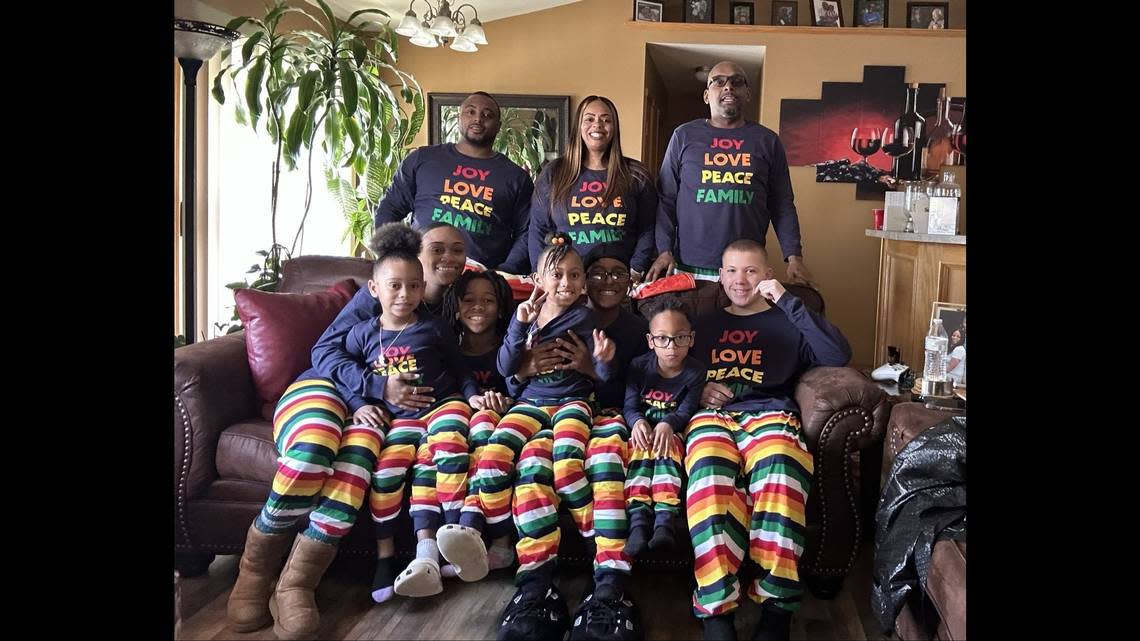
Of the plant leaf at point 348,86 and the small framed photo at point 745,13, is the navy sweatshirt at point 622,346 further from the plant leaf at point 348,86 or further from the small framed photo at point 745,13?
the small framed photo at point 745,13

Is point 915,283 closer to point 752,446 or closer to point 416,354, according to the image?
point 752,446

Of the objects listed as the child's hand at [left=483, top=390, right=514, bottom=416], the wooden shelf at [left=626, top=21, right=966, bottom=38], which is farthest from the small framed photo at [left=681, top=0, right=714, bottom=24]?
the child's hand at [left=483, top=390, right=514, bottom=416]

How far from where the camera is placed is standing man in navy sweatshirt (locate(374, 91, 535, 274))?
284cm

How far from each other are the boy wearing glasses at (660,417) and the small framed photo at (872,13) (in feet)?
14.0

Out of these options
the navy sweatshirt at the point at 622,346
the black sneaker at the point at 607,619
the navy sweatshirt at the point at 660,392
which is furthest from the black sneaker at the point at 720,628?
the navy sweatshirt at the point at 622,346

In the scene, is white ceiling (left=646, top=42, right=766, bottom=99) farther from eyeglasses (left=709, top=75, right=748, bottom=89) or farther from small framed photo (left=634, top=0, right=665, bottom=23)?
eyeglasses (left=709, top=75, right=748, bottom=89)

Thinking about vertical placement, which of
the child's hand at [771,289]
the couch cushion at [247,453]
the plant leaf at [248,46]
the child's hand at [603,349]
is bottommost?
the couch cushion at [247,453]

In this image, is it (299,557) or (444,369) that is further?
(444,369)

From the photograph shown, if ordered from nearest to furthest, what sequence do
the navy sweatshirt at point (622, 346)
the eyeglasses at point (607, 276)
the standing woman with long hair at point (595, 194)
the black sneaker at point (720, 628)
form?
the black sneaker at point (720, 628)
the navy sweatshirt at point (622, 346)
the eyeglasses at point (607, 276)
the standing woman with long hair at point (595, 194)

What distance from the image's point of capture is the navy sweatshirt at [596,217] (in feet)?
8.95

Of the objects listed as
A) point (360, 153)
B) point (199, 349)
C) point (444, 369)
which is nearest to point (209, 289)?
point (360, 153)
